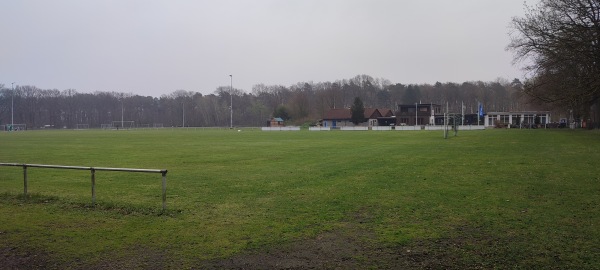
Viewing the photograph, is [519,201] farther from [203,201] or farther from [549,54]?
[549,54]

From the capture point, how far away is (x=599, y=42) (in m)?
31.2

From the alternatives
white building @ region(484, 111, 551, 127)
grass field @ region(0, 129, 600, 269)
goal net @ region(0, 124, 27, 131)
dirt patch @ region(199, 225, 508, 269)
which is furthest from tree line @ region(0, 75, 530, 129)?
dirt patch @ region(199, 225, 508, 269)

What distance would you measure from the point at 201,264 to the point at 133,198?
6.07 metres

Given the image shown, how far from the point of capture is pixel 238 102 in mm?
180625

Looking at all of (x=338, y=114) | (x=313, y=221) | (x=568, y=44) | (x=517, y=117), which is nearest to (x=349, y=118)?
(x=338, y=114)

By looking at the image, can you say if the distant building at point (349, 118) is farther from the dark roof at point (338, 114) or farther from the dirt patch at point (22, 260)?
the dirt patch at point (22, 260)

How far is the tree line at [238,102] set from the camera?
151 m

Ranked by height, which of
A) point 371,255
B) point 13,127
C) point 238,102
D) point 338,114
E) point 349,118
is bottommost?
point 371,255

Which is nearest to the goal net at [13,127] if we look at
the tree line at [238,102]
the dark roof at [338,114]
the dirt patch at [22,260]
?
the tree line at [238,102]

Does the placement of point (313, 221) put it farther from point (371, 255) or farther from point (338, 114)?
point (338, 114)

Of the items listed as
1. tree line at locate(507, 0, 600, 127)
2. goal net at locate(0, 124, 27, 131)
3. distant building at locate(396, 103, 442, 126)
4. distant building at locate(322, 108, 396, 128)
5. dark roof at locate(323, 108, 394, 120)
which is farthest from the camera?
dark roof at locate(323, 108, 394, 120)

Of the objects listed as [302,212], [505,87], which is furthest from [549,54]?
[505,87]

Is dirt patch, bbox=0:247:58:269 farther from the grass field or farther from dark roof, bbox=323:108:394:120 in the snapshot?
dark roof, bbox=323:108:394:120

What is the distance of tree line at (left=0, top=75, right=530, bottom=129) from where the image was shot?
151 m
